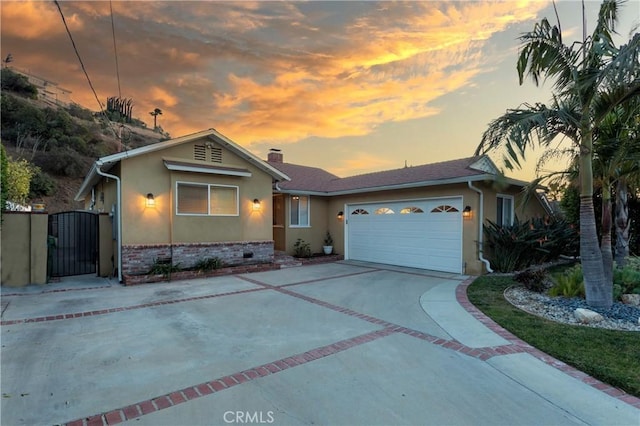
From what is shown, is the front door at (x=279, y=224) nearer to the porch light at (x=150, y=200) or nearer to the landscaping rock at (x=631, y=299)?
the porch light at (x=150, y=200)

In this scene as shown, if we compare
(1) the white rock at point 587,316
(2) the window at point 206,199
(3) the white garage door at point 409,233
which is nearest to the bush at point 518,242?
(3) the white garage door at point 409,233

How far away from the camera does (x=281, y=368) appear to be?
3852 mm

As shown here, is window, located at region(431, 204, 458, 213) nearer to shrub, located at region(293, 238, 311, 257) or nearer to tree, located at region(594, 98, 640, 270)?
tree, located at region(594, 98, 640, 270)

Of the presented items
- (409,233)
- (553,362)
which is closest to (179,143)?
(409,233)

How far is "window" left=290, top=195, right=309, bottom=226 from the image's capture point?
14.7 meters

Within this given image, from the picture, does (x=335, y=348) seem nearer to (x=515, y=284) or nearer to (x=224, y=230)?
(x=515, y=284)

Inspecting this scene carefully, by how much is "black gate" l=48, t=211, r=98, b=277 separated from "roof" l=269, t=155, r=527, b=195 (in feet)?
22.5

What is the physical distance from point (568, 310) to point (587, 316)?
1.94 feet

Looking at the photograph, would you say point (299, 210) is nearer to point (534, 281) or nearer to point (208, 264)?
point (208, 264)

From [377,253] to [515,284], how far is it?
5757 millimetres

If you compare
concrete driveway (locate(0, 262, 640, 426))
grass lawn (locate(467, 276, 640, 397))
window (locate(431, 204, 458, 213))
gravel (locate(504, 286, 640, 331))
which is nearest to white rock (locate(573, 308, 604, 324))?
gravel (locate(504, 286, 640, 331))

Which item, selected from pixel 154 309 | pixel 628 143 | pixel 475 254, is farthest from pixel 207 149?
pixel 628 143

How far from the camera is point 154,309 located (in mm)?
6566

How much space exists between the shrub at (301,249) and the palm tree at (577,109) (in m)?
9.42
